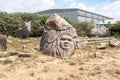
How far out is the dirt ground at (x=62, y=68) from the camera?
561cm

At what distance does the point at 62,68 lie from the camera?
20.1 ft

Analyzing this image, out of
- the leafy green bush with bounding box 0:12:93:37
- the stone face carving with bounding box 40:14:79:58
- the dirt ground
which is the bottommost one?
the dirt ground

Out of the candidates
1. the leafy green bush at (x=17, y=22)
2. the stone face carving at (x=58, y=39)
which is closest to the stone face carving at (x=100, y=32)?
the leafy green bush at (x=17, y=22)

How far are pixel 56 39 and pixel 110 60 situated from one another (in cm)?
150

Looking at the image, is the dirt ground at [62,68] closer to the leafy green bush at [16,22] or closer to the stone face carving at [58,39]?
the stone face carving at [58,39]

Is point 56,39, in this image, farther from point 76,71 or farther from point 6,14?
point 6,14

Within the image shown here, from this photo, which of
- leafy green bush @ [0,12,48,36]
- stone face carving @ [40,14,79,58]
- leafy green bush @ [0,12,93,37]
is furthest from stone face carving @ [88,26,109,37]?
stone face carving @ [40,14,79,58]

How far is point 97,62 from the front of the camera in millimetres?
6730

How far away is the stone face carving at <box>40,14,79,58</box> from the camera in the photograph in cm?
726

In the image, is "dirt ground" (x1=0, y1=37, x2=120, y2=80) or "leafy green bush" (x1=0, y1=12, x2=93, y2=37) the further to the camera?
"leafy green bush" (x1=0, y1=12, x2=93, y2=37)

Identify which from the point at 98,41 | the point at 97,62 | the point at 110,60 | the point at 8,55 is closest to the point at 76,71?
the point at 97,62

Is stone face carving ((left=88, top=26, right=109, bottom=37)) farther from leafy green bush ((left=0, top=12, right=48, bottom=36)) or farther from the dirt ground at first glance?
the dirt ground

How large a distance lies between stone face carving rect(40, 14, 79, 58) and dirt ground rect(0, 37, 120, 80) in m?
0.19

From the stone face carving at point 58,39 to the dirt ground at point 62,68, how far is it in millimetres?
194
